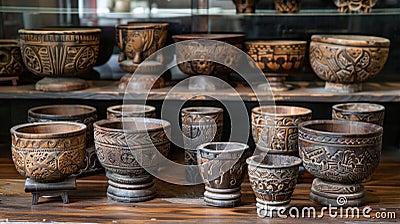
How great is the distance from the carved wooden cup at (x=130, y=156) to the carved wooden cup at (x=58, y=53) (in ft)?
0.95

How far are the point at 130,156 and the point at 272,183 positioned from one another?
0.33 m

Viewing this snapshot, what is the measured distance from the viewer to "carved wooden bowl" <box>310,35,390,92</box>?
1642mm

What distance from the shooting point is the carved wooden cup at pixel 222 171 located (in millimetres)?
1365

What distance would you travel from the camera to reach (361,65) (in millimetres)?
1655

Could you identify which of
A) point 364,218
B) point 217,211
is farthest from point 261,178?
point 364,218

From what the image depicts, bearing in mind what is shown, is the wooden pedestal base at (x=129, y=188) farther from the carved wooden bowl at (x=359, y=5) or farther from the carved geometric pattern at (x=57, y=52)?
the carved wooden bowl at (x=359, y=5)

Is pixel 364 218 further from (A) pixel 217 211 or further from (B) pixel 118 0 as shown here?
(B) pixel 118 0

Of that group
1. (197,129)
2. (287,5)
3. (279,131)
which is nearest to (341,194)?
(279,131)

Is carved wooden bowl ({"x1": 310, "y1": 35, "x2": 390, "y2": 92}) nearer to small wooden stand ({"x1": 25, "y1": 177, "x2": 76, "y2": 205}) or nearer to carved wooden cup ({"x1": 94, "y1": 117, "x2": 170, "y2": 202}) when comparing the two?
carved wooden cup ({"x1": 94, "y1": 117, "x2": 170, "y2": 202})

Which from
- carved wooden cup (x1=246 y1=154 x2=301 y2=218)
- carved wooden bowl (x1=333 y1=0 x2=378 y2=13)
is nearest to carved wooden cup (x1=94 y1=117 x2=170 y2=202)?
carved wooden cup (x1=246 y1=154 x2=301 y2=218)

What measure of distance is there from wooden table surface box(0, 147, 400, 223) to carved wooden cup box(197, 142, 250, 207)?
0.02 m

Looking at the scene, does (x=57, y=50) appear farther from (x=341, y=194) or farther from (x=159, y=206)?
(x=341, y=194)

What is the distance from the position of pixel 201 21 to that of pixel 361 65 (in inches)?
20.2

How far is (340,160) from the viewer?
1.35 m
